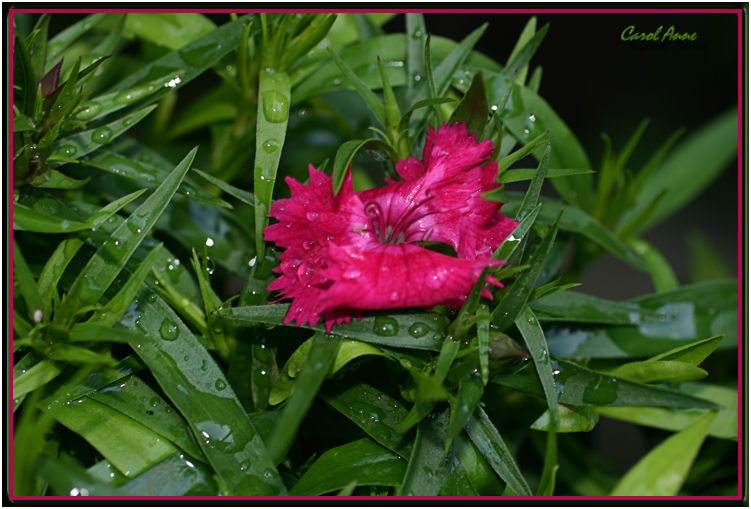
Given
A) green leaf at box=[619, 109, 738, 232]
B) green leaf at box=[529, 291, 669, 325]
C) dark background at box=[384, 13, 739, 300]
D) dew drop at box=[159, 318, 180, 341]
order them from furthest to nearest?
1. dark background at box=[384, 13, 739, 300]
2. green leaf at box=[619, 109, 738, 232]
3. green leaf at box=[529, 291, 669, 325]
4. dew drop at box=[159, 318, 180, 341]

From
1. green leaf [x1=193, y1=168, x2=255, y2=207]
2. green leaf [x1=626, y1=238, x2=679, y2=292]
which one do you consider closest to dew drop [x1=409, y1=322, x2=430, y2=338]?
green leaf [x1=193, y1=168, x2=255, y2=207]

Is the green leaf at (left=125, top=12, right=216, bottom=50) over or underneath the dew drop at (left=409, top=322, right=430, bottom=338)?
over

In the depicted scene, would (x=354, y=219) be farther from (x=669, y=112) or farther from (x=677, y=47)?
(x=669, y=112)

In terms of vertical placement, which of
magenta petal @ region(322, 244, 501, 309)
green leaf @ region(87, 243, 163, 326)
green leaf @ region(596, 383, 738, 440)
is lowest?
green leaf @ region(596, 383, 738, 440)

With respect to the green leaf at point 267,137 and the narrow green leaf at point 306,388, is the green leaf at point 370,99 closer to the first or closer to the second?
the green leaf at point 267,137

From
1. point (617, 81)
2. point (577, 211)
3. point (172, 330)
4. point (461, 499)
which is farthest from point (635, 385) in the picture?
point (617, 81)

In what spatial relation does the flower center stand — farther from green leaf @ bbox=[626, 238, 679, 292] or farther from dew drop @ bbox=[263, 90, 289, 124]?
green leaf @ bbox=[626, 238, 679, 292]

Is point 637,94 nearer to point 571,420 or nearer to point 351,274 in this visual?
point 571,420
